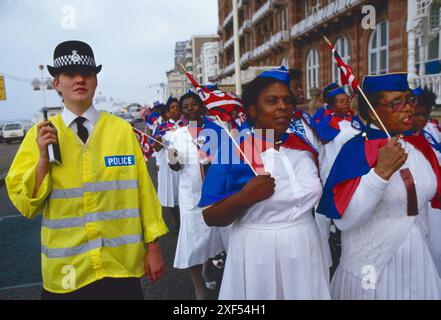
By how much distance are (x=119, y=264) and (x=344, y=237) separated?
140 cm

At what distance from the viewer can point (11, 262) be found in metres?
5.23

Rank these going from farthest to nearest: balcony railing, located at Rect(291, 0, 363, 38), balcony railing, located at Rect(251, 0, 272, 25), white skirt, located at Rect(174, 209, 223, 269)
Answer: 1. balcony railing, located at Rect(251, 0, 272, 25)
2. balcony railing, located at Rect(291, 0, 363, 38)
3. white skirt, located at Rect(174, 209, 223, 269)

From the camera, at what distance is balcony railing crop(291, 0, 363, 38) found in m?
18.0

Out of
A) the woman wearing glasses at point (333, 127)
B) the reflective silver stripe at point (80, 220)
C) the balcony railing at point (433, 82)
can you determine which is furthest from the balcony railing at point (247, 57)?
the reflective silver stripe at point (80, 220)

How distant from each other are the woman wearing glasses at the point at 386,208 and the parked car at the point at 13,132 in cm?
3467

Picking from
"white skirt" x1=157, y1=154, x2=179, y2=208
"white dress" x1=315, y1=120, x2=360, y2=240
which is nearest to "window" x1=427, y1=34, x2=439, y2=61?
"white dress" x1=315, y1=120, x2=360, y2=240

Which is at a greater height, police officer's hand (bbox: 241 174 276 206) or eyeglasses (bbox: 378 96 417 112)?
eyeglasses (bbox: 378 96 417 112)

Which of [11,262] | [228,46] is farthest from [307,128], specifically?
[228,46]

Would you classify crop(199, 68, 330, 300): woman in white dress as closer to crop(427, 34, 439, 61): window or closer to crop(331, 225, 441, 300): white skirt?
crop(331, 225, 441, 300): white skirt

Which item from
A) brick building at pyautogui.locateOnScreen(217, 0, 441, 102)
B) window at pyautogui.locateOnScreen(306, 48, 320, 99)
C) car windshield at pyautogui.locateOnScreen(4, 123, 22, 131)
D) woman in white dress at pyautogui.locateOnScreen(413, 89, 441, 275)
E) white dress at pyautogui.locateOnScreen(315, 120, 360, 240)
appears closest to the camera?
woman in white dress at pyautogui.locateOnScreen(413, 89, 441, 275)

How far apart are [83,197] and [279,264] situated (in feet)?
3.81

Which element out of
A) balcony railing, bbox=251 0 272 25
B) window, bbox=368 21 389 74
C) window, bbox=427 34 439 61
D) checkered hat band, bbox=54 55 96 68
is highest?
balcony railing, bbox=251 0 272 25

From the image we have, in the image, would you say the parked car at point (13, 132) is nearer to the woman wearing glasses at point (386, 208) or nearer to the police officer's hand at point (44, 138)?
the police officer's hand at point (44, 138)
